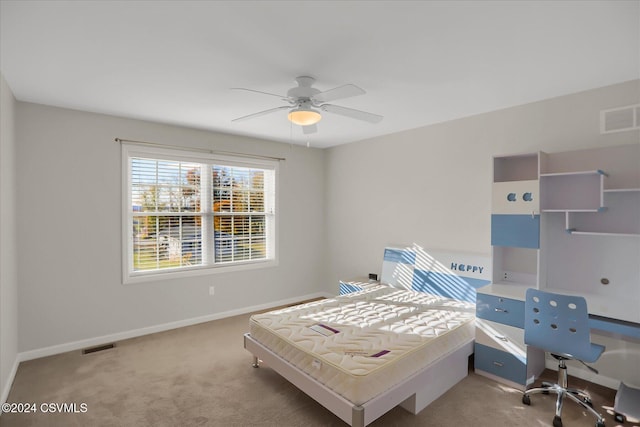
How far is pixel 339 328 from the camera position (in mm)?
2859

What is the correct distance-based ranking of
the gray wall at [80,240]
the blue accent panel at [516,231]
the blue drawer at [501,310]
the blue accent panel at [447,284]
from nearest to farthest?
1. the blue drawer at [501,310]
2. the blue accent panel at [516,231]
3. the gray wall at [80,240]
4. the blue accent panel at [447,284]

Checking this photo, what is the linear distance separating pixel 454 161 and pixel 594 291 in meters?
1.90

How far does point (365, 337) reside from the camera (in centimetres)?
267

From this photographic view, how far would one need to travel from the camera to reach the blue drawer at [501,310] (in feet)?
9.25

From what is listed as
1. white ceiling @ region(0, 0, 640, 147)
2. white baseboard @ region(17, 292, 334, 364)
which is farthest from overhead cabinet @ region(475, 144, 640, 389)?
white baseboard @ region(17, 292, 334, 364)

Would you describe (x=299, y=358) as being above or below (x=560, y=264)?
below

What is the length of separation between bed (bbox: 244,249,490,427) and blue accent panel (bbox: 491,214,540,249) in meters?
0.83

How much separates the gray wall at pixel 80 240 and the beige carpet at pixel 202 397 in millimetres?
440

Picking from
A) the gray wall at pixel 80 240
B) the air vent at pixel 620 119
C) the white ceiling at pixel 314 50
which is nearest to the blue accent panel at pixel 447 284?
the air vent at pixel 620 119

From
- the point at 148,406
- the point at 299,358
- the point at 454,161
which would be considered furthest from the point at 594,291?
the point at 148,406

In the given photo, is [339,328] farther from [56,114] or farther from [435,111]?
[56,114]

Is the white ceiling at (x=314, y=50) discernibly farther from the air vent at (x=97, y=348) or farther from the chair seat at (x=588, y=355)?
the air vent at (x=97, y=348)

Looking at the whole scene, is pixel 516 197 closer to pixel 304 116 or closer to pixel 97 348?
pixel 304 116

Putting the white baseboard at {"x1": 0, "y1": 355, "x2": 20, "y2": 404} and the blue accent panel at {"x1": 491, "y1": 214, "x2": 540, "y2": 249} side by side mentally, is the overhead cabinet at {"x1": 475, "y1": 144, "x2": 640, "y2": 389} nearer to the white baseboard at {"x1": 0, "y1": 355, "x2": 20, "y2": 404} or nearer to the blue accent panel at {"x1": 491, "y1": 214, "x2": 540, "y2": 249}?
the blue accent panel at {"x1": 491, "y1": 214, "x2": 540, "y2": 249}
